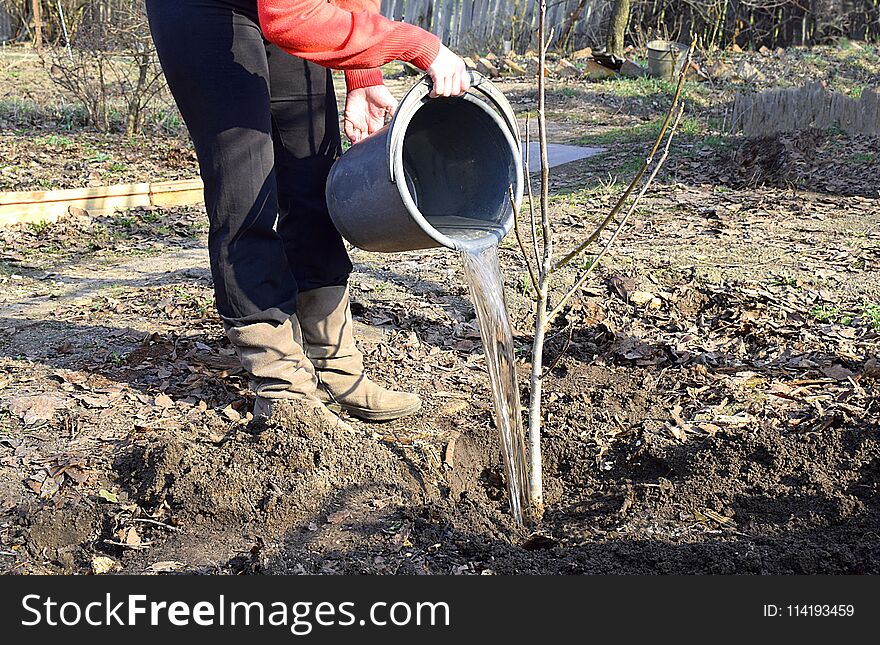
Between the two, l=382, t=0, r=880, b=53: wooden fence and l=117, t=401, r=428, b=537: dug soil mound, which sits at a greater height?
l=382, t=0, r=880, b=53: wooden fence

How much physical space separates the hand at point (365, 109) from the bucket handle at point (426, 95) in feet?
1.48

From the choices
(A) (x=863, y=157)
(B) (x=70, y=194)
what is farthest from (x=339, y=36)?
(A) (x=863, y=157)

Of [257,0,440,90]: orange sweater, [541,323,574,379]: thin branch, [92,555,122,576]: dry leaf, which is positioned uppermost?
[257,0,440,90]: orange sweater

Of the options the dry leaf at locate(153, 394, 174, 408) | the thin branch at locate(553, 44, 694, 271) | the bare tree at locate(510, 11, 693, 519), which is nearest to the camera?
the thin branch at locate(553, 44, 694, 271)

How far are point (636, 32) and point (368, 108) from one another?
45.3ft

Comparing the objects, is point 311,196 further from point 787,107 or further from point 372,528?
point 787,107

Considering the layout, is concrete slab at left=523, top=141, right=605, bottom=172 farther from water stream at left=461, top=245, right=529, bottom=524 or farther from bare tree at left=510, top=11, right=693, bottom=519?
bare tree at left=510, top=11, right=693, bottom=519

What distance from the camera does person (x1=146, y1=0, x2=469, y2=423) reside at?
8.08 ft

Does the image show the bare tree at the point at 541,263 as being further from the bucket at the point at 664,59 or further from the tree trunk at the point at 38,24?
the tree trunk at the point at 38,24

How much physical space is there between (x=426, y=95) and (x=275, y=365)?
1.05 m

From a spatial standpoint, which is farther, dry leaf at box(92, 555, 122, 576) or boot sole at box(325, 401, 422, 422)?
boot sole at box(325, 401, 422, 422)

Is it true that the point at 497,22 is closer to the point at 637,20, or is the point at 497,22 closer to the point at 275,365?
the point at 637,20

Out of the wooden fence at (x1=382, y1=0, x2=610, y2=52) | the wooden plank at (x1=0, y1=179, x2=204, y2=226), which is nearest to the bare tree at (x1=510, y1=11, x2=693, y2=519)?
the wooden plank at (x1=0, y1=179, x2=204, y2=226)

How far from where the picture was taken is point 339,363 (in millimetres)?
3281
